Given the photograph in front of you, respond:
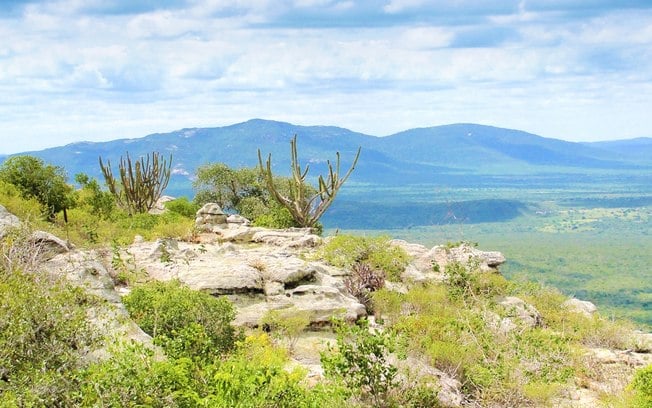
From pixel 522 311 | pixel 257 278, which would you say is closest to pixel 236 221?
pixel 257 278

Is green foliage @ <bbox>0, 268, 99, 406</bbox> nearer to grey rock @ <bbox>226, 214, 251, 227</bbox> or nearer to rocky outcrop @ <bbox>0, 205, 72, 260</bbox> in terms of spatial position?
rocky outcrop @ <bbox>0, 205, 72, 260</bbox>

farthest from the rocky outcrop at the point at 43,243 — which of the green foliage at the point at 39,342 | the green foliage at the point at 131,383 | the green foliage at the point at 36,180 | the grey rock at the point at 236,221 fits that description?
the grey rock at the point at 236,221

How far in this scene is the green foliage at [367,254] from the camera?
19609 millimetres

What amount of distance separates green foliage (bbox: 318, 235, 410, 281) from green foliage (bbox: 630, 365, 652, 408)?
8394 millimetres

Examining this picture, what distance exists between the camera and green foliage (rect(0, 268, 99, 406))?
888cm

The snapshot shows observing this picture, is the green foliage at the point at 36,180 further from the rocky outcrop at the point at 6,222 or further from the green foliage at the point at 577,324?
the green foliage at the point at 577,324

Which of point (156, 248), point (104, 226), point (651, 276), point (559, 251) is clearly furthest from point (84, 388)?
point (559, 251)

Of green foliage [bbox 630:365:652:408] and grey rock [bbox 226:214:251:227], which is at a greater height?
grey rock [bbox 226:214:251:227]

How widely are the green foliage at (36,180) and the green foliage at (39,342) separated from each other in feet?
59.4

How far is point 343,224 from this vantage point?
176875mm

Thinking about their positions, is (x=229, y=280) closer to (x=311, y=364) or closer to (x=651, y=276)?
(x=311, y=364)

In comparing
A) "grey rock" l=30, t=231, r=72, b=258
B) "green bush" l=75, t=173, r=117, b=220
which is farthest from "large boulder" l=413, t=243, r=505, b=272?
"green bush" l=75, t=173, r=117, b=220

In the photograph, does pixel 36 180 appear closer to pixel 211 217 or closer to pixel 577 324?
pixel 211 217

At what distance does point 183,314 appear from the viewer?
12680mm
